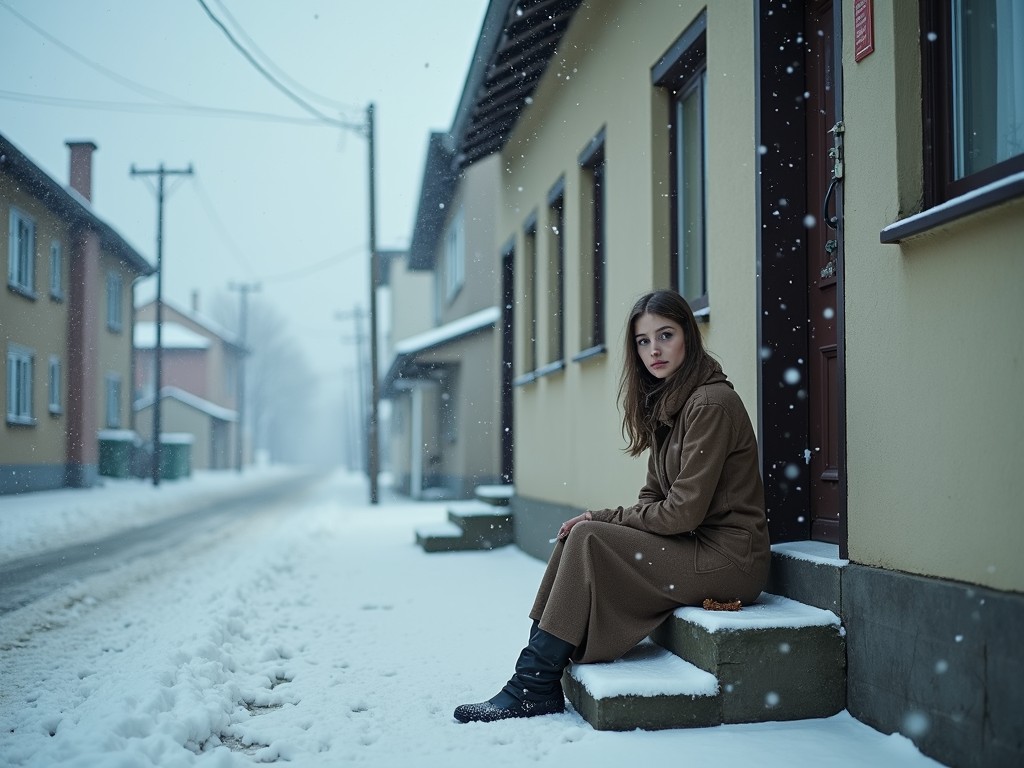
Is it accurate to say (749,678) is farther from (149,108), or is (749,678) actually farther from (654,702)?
(149,108)

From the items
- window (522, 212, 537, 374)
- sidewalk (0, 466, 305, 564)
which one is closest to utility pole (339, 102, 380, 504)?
sidewalk (0, 466, 305, 564)

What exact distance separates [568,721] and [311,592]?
3.64 m

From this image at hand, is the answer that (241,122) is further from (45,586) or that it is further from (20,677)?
(20,677)

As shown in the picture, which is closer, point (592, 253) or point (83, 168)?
point (592, 253)

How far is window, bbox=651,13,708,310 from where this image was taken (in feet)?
16.1

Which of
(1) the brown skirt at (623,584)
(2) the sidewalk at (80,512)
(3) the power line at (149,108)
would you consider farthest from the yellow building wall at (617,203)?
(2) the sidewalk at (80,512)

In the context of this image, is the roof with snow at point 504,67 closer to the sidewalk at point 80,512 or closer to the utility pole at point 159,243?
the sidewalk at point 80,512

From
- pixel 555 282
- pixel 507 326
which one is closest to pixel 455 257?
pixel 507 326

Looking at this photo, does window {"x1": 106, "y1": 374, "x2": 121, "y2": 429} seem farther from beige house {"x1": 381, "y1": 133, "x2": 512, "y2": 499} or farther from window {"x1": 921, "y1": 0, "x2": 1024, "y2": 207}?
window {"x1": 921, "y1": 0, "x2": 1024, "y2": 207}

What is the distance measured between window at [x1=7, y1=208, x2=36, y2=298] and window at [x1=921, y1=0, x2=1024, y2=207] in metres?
16.7

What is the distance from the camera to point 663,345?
11.1 ft

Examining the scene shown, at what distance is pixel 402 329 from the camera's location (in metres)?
30.0

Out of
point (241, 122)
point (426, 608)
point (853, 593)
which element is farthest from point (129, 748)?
point (241, 122)

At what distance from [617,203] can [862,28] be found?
316cm
